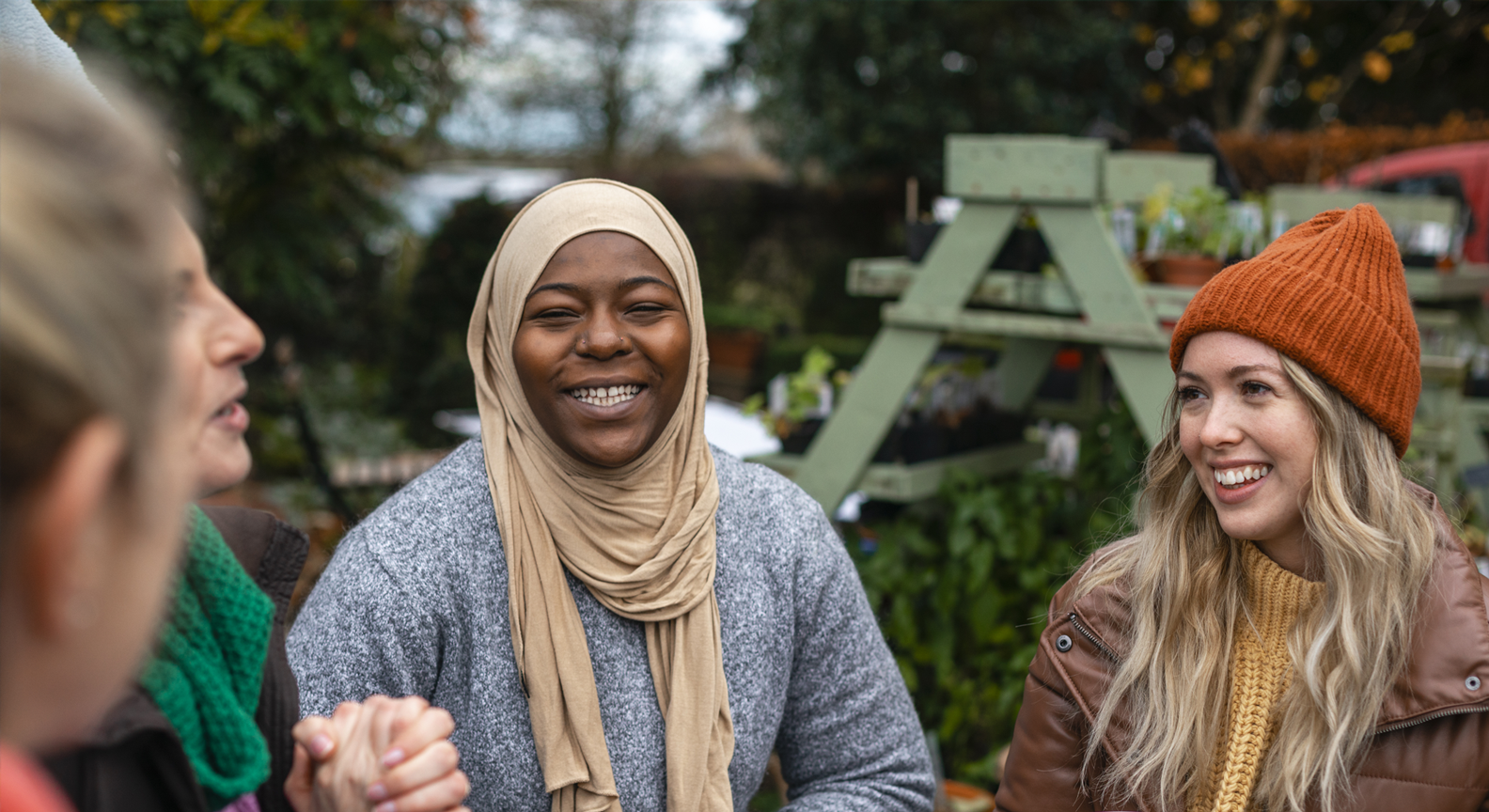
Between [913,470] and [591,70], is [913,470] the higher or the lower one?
the lower one

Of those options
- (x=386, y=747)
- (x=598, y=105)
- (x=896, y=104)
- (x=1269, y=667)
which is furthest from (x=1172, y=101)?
(x=386, y=747)

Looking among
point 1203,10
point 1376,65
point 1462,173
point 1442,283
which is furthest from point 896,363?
point 1376,65

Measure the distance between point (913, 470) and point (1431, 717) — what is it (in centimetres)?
183

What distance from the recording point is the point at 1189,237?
10.2 ft

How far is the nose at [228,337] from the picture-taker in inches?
42.6

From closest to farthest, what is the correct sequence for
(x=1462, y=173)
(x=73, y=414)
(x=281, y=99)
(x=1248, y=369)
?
(x=73, y=414), (x=1248, y=369), (x=281, y=99), (x=1462, y=173)

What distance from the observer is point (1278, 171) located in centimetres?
950

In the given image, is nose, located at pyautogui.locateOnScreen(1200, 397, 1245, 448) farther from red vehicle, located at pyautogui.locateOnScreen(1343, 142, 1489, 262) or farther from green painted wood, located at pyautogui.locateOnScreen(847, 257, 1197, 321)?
red vehicle, located at pyautogui.locateOnScreen(1343, 142, 1489, 262)

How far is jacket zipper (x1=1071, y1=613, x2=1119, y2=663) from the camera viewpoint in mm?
Result: 1809

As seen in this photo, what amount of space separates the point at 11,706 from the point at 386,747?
61 centimetres

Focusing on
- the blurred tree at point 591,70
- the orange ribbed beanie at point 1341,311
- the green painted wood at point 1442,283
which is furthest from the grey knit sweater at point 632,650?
the blurred tree at point 591,70

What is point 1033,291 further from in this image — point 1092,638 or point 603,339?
point 603,339

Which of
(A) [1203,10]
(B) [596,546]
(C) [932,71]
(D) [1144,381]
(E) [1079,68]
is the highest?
(A) [1203,10]

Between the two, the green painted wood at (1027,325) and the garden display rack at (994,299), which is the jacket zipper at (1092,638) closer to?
the garden display rack at (994,299)
